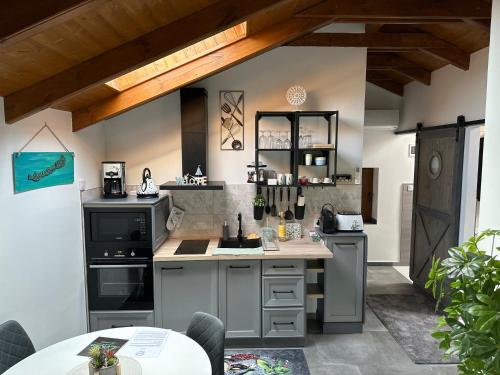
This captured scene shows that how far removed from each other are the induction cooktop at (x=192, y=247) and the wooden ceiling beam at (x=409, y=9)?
7.81ft

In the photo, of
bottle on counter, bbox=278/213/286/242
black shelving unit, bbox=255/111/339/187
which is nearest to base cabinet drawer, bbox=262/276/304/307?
bottle on counter, bbox=278/213/286/242

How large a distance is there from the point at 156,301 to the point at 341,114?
8.87ft

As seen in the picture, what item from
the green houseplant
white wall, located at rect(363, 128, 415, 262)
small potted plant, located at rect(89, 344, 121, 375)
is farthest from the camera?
white wall, located at rect(363, 128, 415, 262)

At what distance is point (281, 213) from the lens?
3.86 metres

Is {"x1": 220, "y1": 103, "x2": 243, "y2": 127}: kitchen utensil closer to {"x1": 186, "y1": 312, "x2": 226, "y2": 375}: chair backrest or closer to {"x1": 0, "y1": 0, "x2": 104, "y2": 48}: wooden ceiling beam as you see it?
{"x1": 186, "y1": 312, "x2": 226, "y2": 375}: chair backrest

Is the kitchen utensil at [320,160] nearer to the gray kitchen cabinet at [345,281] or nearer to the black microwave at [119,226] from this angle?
the gray kitchen cabinet at [345,281]

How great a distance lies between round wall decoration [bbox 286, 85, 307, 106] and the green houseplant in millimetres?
2368

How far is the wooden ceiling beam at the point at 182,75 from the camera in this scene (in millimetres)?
3131

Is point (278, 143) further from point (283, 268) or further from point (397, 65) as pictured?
point (397, 65)

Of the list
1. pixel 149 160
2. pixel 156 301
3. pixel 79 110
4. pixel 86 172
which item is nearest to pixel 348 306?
pixel 156 301

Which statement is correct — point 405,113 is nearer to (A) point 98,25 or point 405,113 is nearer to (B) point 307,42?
(B) point 307,42

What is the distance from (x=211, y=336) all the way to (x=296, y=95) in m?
2.50

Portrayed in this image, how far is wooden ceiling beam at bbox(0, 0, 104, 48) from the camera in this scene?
1.35 metres

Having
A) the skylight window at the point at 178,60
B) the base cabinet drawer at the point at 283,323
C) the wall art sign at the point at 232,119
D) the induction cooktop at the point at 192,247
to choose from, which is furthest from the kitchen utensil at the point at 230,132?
the base cabinet drawer at the point at 283,323
